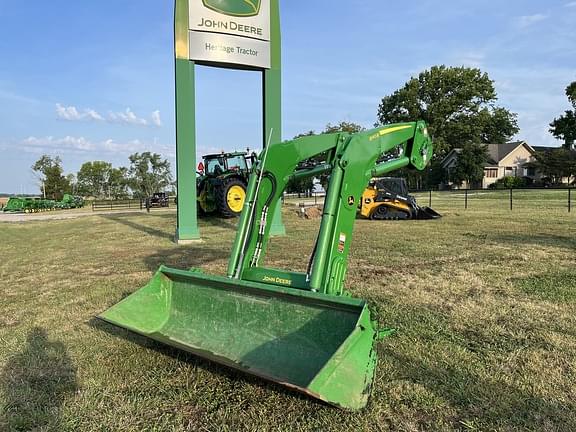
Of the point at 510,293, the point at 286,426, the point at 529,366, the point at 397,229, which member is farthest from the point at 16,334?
the point at 397,229

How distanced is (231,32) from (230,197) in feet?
17.7

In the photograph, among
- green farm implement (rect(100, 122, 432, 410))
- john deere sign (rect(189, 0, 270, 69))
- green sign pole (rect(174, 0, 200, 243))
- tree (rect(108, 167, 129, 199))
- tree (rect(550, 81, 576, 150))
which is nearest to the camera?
green farm implement (rect(100, 122, 432, 410))

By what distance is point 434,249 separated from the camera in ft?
26.7

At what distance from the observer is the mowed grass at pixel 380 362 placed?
2570 mm

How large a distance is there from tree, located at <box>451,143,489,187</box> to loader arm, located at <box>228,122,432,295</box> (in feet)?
147

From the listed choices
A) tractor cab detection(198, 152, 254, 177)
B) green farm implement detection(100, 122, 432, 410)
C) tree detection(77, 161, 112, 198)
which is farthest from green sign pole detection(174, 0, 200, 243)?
tree detection(77, 161, 112, 198)

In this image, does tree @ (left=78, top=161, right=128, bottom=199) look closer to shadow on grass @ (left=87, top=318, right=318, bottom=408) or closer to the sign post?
the sign post

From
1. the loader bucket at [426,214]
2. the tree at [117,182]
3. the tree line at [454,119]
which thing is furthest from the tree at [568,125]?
the tree at [117,182]

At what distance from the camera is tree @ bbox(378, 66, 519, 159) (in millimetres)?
47875

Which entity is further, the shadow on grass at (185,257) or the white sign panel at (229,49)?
the white sign panel at (229,49)

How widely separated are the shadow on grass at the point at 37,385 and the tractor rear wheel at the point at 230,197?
10680 millimetres

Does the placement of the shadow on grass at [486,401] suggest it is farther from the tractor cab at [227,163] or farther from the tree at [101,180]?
the tree at [101,180]

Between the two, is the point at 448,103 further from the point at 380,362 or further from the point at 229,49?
the point at 380,362

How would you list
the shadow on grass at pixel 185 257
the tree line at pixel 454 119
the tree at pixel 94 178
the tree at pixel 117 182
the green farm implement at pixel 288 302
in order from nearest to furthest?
the green farm implement at pixel 288 302, the shadow on grass at pixel 185 257, the tree line at pixel 454 119, the tree at pixel 117 182, the tree at pixel 94 178
